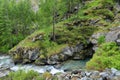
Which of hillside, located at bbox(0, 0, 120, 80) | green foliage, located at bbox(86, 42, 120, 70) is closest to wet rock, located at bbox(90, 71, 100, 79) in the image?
green foliage, located at bbox(86, 42, 120, 70)

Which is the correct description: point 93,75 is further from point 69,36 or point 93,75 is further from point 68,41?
point 69,36

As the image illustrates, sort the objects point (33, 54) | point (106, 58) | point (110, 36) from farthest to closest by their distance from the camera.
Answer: point (33, 54) → point (110, 36) → point (106, 58)

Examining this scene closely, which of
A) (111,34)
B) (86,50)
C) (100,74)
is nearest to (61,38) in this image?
(86,50)

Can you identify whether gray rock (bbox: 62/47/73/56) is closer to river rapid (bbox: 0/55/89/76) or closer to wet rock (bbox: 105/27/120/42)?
river rapid (bbox: 0/55/89/76)

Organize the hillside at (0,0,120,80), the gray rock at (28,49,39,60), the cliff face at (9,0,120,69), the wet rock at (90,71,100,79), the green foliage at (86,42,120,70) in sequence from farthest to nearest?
1. the gray rock at (28,49,39,60)
2. the cliff face at (9,0,120,69)
3. the hillside at (0,0,120,80)
4. the green foliage at (86,42,120,70)
5. the wet rock at (90,71,100,79)

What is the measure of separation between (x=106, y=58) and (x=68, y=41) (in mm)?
20392

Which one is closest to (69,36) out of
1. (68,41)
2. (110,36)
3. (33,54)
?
(68,41)

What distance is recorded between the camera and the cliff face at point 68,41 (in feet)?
179

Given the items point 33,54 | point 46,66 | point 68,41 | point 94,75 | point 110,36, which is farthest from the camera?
point 68,41

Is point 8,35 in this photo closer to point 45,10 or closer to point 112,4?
point 45,10

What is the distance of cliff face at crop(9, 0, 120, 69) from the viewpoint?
179 ft

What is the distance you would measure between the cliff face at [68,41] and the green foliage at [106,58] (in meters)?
7.18

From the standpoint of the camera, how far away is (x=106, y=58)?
1510 inches

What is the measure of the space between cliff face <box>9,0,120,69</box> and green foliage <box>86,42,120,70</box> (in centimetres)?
718
